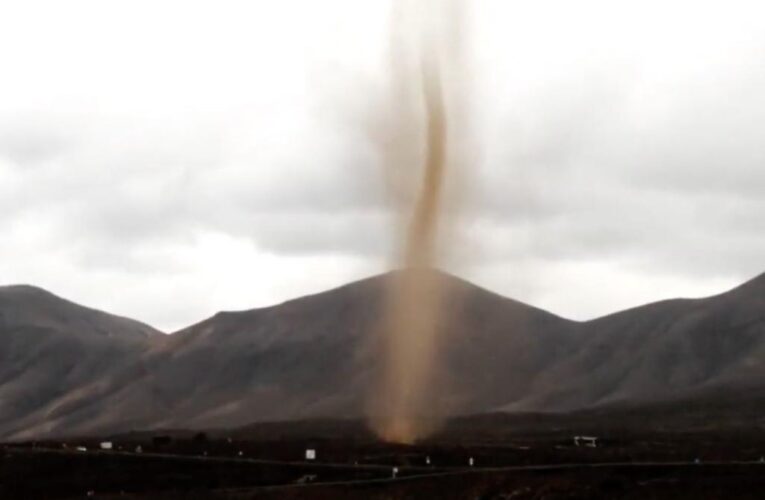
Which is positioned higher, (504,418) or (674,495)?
(504,418)

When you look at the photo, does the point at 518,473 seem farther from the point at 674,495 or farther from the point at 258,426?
the point at 258,426

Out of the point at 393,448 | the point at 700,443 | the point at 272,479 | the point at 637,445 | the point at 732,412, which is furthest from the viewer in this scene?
the point at 732,412

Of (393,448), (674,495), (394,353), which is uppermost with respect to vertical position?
(394,353)

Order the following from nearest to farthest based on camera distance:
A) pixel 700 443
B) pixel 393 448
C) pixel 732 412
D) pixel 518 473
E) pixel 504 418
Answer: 1. pixel 518 473
2. pixel 393 448
3. pixel 700 443
4. pixel 732 412
5. pixel 504 418

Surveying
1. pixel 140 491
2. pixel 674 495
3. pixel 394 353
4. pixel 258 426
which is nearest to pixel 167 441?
pixel 394 353

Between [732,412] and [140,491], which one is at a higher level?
[732,412]

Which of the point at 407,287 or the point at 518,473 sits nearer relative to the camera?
the point at 518,473

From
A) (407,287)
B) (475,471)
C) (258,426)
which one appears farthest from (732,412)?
(475,471)

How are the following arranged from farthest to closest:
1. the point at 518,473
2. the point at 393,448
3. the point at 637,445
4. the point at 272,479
→ the point at 637,445
the point at 393,448
the point at 272,479
the point at 518,473

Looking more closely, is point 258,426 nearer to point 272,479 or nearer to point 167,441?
point 167,441
